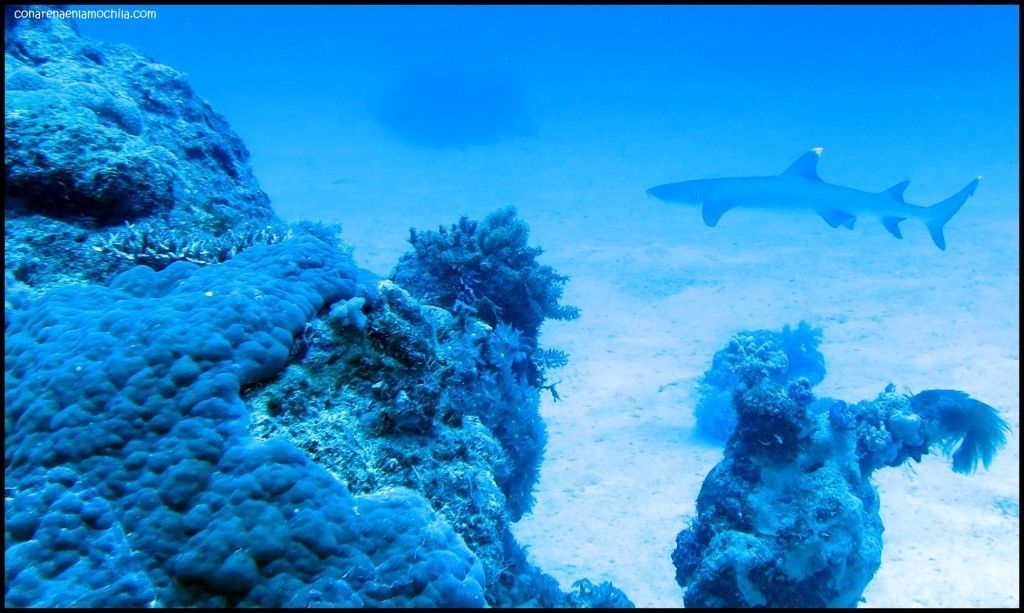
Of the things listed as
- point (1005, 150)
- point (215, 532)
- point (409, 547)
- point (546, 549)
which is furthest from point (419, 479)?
point (1005, 150)

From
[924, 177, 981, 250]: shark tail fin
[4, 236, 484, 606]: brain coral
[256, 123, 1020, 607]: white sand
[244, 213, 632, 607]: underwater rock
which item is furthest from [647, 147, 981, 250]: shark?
[4, 236, 484, 606]: brain coral

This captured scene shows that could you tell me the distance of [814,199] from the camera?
1179 centimetres

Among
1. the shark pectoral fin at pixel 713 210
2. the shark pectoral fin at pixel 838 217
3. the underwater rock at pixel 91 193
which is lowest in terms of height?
the shark pectoral fin at pixel 838 217

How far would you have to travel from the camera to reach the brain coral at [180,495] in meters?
2.36

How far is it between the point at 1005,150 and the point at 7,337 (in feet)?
131

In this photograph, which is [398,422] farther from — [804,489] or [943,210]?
[943,210]

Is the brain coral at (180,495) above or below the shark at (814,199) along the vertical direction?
below

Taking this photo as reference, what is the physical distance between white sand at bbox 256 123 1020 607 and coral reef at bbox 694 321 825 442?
0.26 meters

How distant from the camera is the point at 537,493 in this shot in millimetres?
6215

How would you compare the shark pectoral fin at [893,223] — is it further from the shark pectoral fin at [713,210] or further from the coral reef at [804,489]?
the coral reef at [804,489]

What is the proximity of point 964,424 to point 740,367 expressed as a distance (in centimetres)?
218

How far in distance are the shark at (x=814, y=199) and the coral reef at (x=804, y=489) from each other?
7.15 m

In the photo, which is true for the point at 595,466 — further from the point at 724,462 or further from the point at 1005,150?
the point at 1005,150

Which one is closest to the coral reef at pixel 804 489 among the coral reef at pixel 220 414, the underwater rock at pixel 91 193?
the coral reef at pixel 220 414
